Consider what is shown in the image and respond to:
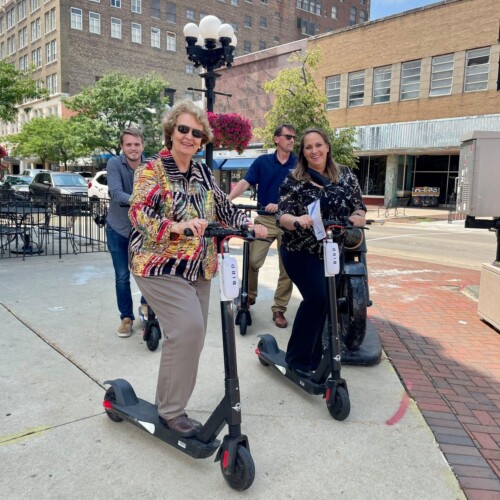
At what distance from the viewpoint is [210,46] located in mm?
9602

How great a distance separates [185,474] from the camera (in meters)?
2.44

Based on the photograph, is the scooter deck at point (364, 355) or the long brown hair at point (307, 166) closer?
the long brown hair at point (307, 166)

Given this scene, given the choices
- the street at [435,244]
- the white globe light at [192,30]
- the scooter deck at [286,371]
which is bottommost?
the street at [435,244]

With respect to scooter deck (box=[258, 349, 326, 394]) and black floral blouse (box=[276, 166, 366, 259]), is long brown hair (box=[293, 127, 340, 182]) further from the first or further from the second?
scooter deck (box=[258, 349, 326, 394])

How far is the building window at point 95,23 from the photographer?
5041 cm

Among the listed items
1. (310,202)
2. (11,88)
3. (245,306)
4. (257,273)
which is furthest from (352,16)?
(310,202)

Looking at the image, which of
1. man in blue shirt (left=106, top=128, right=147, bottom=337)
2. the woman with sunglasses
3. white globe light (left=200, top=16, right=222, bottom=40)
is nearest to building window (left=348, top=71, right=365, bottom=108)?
white globe light (left=200, top=16, right=222, bottom=40)

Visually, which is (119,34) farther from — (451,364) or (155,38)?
(451,364)

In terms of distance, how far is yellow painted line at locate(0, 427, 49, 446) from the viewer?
270 cm

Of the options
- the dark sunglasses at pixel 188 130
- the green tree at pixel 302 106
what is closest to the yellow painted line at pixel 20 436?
the dark sunglasses at pixel 188 130

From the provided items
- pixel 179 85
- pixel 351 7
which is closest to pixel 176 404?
pixel 179 85

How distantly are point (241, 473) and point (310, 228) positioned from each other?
156 centimetres

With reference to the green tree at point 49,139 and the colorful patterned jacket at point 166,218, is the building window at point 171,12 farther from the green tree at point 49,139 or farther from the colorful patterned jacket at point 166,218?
the colorful patterned jacket at point 166,218

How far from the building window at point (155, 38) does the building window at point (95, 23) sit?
6434mm
